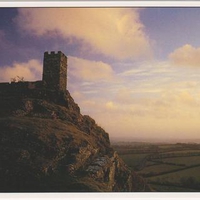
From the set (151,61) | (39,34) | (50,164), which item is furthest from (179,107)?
(39,34)

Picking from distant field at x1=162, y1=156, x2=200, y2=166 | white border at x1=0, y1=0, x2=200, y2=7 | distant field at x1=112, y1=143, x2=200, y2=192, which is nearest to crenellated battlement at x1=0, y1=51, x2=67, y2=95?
white border at x1=0, y1=0, x2=200, y2=7

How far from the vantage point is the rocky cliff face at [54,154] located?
529 inches

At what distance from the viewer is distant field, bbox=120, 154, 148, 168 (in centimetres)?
1507

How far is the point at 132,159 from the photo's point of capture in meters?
15.2

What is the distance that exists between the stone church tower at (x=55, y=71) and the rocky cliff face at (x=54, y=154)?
32.8 inches

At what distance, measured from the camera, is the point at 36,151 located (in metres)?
14.2

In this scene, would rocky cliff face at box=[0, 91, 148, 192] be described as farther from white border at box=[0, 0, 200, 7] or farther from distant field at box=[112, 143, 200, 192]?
white border at box=[0, 0, 200, 7]

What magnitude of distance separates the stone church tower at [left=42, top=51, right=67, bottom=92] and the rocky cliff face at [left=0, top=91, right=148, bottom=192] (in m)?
0.83

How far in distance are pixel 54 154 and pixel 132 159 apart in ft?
12.2

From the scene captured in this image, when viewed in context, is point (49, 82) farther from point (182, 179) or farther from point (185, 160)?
point (182, 179)

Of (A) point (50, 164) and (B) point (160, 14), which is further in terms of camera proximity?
(B) point (160, 14)

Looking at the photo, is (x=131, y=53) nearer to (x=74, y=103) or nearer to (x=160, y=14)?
(x=160, y=14)
